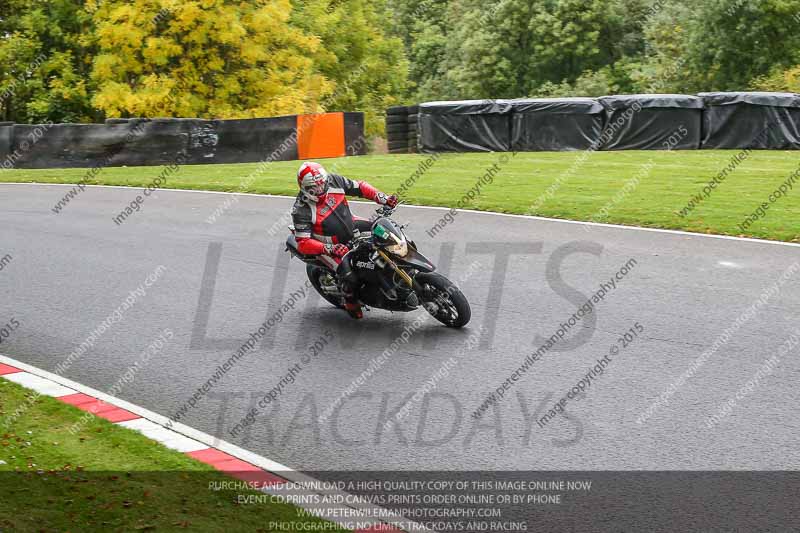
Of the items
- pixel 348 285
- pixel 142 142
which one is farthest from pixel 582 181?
pixel 142 142

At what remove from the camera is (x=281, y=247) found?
1379cm

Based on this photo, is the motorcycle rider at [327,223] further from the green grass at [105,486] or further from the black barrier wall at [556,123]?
the black barrier wall at [556,123]

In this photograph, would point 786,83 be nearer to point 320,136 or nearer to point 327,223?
point 320,136

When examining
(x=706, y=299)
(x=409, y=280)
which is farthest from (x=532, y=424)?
(x=706, y=299)

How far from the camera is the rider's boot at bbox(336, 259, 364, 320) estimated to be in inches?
381

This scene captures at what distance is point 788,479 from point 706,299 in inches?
172

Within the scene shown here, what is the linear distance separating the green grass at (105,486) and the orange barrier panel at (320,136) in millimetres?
19421

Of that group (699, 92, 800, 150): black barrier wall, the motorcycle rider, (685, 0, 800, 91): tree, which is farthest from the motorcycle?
(685, 0, 800, 91): tree

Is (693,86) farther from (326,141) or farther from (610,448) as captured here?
(610,448)

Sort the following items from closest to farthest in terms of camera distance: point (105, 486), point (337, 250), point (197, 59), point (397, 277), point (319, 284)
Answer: point (105, 486) < point (397, 277) < point (337, 250) < point (319, 284) < point (197, 59)

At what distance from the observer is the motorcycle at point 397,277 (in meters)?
9.26

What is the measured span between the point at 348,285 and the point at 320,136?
17.0 m

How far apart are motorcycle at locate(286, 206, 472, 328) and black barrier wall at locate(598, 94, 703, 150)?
16.8m

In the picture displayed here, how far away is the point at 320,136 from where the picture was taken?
2627cm
